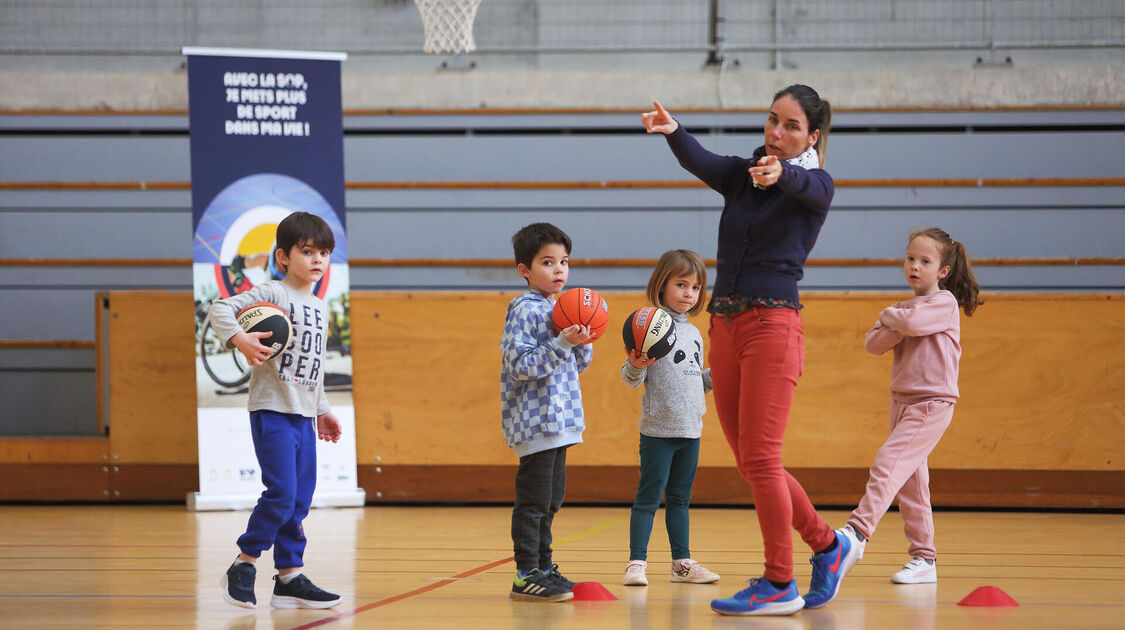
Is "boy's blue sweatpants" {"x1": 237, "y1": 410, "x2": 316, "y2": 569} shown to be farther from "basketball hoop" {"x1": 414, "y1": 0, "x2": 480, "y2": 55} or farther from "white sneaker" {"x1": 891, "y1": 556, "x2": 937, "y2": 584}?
"basketball hoop" {"x1": 414, "y1": 0, "x2": 480, "y2": 55}

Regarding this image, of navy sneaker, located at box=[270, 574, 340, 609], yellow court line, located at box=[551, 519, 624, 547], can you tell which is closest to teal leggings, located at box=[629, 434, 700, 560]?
yellow court line, located at box=[551, 519, 624, 547]

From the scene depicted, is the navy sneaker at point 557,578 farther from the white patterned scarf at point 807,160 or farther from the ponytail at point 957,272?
the ponytail at point 957,272

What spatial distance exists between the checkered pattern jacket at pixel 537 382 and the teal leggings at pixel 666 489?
49 centimetres

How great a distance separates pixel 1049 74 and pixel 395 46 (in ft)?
15.9

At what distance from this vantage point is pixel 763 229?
8.68 ft

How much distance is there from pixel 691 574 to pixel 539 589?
2.01ft

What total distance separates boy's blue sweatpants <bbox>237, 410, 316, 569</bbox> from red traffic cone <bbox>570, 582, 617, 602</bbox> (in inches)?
32.6

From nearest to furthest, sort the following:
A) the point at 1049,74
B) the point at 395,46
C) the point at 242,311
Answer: the point at 242,311
the point at 1049,74
the point at 395,46

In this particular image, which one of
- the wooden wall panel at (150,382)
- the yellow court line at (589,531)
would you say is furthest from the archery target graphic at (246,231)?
the yellow court line at (589,531)

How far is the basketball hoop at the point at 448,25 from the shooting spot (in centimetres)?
678

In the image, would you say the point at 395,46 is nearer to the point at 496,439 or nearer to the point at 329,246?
the point at 496,439

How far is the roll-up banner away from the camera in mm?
5340

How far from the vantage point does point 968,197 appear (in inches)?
282

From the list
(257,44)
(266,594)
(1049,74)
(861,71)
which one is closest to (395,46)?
(257,44)
